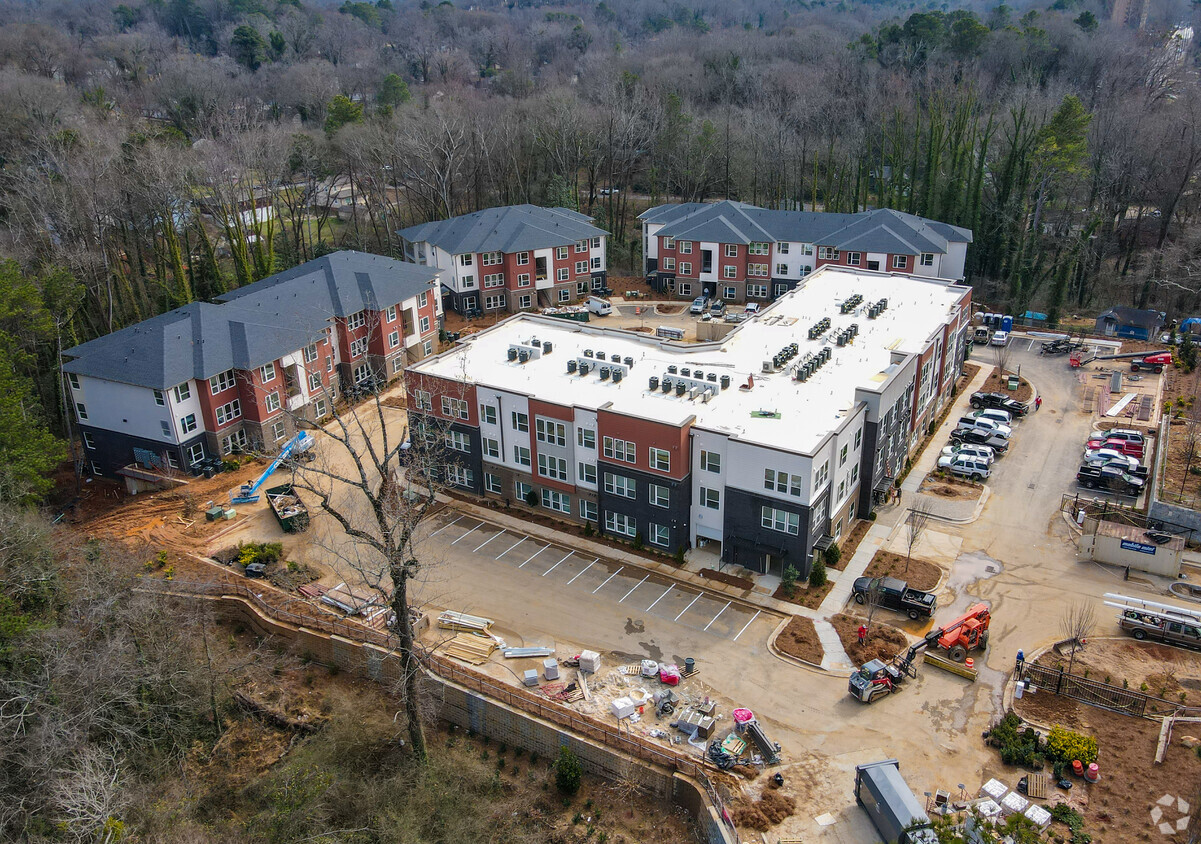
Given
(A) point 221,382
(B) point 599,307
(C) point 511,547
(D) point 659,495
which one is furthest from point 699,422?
(B) point 599,307

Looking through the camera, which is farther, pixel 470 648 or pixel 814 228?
pixel 814 228

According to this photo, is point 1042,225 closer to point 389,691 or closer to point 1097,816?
point 1097,816

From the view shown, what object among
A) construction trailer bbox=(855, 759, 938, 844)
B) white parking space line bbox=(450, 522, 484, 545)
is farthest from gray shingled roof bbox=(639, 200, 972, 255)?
construction trailer bbox=(855, 759, 938, 844)

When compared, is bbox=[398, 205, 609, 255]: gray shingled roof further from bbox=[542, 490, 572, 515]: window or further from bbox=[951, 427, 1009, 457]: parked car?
bbox=[951, 427, 1009, 457]: parked car

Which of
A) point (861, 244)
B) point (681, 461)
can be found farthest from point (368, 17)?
point (681, 461)

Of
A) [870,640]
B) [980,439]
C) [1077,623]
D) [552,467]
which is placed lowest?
[870,640]

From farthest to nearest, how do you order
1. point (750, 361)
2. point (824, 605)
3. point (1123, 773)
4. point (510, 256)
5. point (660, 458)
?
point (510, 256)
point (750, 361)
point (660, 458)
point (824, 605)
point (1123, 773)

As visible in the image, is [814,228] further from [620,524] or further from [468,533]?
[468,533]

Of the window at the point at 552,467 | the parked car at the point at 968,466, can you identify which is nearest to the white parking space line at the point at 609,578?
the window at the point at 552,467
